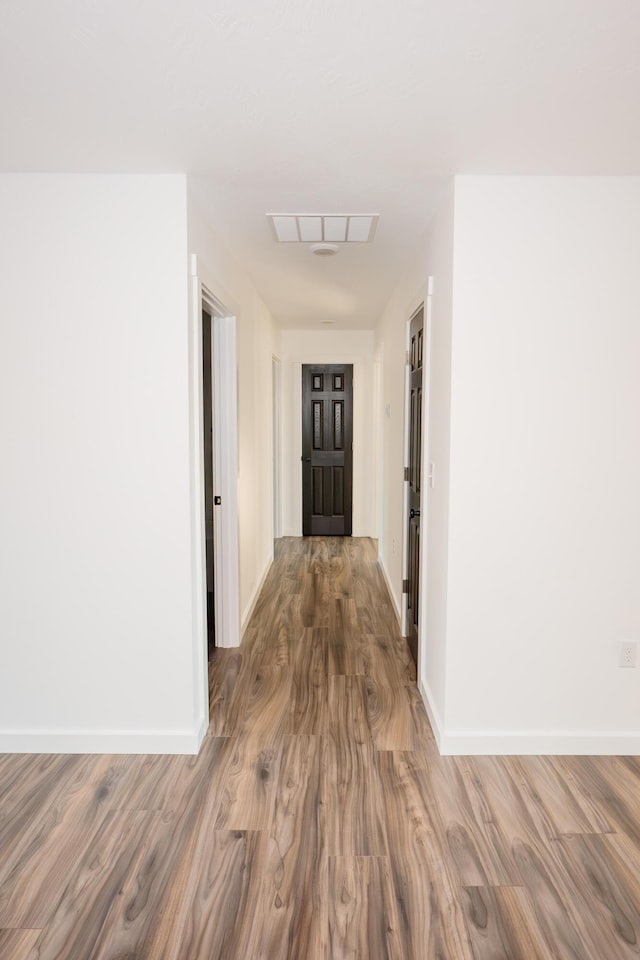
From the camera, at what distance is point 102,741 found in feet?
9.32

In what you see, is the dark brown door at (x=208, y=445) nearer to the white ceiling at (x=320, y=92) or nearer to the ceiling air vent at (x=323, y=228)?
the ceiling air vent at (x=323, y=228)

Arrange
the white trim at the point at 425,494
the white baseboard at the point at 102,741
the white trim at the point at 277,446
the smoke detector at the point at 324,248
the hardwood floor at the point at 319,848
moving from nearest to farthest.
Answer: the hardwood floor at the point at 319,848
the white baseboard at the point at 102,741
the white trim at the point at 425,494
the smoke detector at the point at 324,248
the white trim at the point at 277,446

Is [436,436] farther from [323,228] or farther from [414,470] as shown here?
[323,228]

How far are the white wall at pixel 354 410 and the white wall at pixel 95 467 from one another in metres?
4.84

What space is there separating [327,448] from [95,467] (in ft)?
16.8

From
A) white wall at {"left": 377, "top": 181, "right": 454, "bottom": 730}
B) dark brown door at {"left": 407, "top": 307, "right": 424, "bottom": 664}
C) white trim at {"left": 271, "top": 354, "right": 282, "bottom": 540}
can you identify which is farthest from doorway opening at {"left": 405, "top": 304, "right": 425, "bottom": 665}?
white trim at {"left": 271, "top": 354, "right": 282, "bottom": 540}

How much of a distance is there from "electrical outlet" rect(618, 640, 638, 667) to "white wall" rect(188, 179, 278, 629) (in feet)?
7.64

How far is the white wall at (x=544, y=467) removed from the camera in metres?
2.70

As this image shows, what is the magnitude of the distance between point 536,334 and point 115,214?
6.02ft

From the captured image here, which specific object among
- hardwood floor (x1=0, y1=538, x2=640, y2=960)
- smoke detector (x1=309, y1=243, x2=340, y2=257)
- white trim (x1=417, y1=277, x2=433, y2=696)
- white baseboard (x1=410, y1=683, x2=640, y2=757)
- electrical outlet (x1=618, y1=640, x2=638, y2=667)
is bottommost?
hardwood floor (x1=0, y1=538, x2=640, y2=960)

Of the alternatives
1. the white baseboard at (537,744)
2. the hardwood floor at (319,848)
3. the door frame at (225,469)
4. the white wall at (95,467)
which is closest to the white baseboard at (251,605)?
the door frame at (225,469)

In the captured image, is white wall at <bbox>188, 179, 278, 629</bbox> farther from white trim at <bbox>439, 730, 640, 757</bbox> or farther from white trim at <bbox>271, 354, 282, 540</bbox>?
white trim at <bbox>439, 730, 640, 757</bbox>

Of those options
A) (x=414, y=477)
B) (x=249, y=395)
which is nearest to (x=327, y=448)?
(x=249, y=395)

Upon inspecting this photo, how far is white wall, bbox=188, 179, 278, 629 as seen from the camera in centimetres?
316
